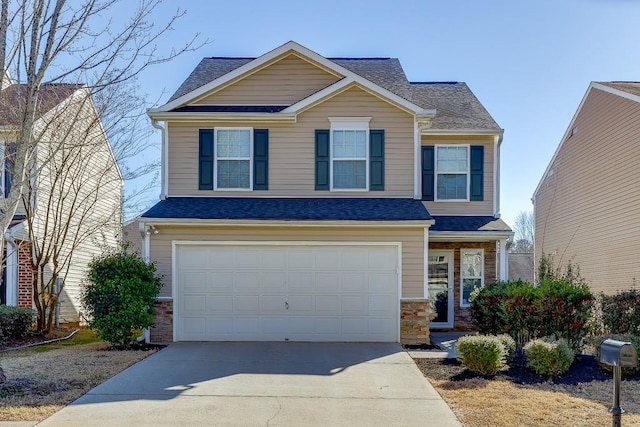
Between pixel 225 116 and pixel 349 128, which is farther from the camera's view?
pixel 349 128

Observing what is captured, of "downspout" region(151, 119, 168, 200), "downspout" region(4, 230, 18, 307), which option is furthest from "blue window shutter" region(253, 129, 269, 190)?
"downspout" region(4, 230, 18, 307)

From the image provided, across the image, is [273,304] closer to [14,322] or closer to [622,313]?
[14,322]

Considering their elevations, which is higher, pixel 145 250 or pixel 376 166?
pixel 376 166

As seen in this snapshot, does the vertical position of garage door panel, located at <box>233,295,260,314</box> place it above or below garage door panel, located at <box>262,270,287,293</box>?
below

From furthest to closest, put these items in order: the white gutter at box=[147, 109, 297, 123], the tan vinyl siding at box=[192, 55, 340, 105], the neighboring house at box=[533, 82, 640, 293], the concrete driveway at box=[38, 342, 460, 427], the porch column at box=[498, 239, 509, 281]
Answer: the neighboring house at box=[533, 82, 640, 293] < the porch column at box=[498, 239, 509, 281] < the tan vinyl siding at box=[192, 55, 340, 105] < the white gutter at box=[147, 109, 297, 123] < the concrete driveway at box=[38, 342, 460, 427]

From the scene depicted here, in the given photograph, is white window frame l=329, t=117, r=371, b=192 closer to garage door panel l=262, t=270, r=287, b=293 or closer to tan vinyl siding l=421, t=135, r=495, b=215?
tan vinyl siding l=421, t=135, r=495, b=215

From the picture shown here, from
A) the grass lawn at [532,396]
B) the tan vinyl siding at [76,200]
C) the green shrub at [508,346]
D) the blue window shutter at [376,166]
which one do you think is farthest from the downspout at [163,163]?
the green shrub at [508,346]

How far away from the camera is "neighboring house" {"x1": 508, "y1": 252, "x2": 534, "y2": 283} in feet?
103

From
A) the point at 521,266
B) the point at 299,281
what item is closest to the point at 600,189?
the point at 299,281

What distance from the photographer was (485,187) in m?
15.0

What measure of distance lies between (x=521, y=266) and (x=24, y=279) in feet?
84.3

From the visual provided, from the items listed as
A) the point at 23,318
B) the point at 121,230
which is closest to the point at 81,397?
the point at 23,318

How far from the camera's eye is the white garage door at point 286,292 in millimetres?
12414

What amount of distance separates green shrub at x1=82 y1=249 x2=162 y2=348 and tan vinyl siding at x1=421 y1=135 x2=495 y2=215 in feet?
24.3
